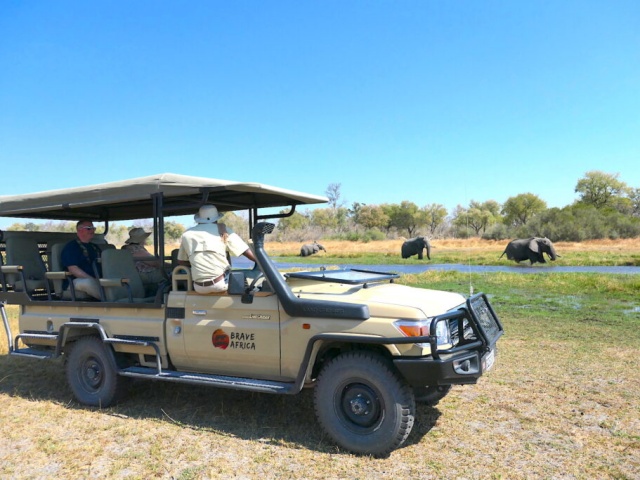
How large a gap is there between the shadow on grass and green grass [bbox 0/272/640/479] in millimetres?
20

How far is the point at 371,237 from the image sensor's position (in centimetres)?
6606

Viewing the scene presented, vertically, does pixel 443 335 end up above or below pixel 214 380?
above

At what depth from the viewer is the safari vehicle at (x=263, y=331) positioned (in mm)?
4312

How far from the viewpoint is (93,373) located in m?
5.93

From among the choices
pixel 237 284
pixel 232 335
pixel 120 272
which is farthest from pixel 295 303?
pixel 120 272

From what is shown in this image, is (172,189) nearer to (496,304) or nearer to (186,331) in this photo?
(186,331)

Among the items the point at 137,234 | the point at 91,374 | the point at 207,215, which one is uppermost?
the point at 207,215

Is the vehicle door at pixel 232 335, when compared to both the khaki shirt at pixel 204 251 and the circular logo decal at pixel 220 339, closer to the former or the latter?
the circular logo decal at pixel 220 339

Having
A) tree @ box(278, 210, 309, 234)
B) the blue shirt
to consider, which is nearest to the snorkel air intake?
the blue shirt

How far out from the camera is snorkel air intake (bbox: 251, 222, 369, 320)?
14.4 ft

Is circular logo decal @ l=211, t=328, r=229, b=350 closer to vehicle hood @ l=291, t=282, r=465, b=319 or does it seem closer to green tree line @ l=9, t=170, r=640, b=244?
vehicle hood @ l=291, t=282, r=465, b=319

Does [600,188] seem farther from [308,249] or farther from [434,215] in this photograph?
[308,249]

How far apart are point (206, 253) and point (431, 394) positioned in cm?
261

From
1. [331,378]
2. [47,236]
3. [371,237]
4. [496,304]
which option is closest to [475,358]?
[331,378]
